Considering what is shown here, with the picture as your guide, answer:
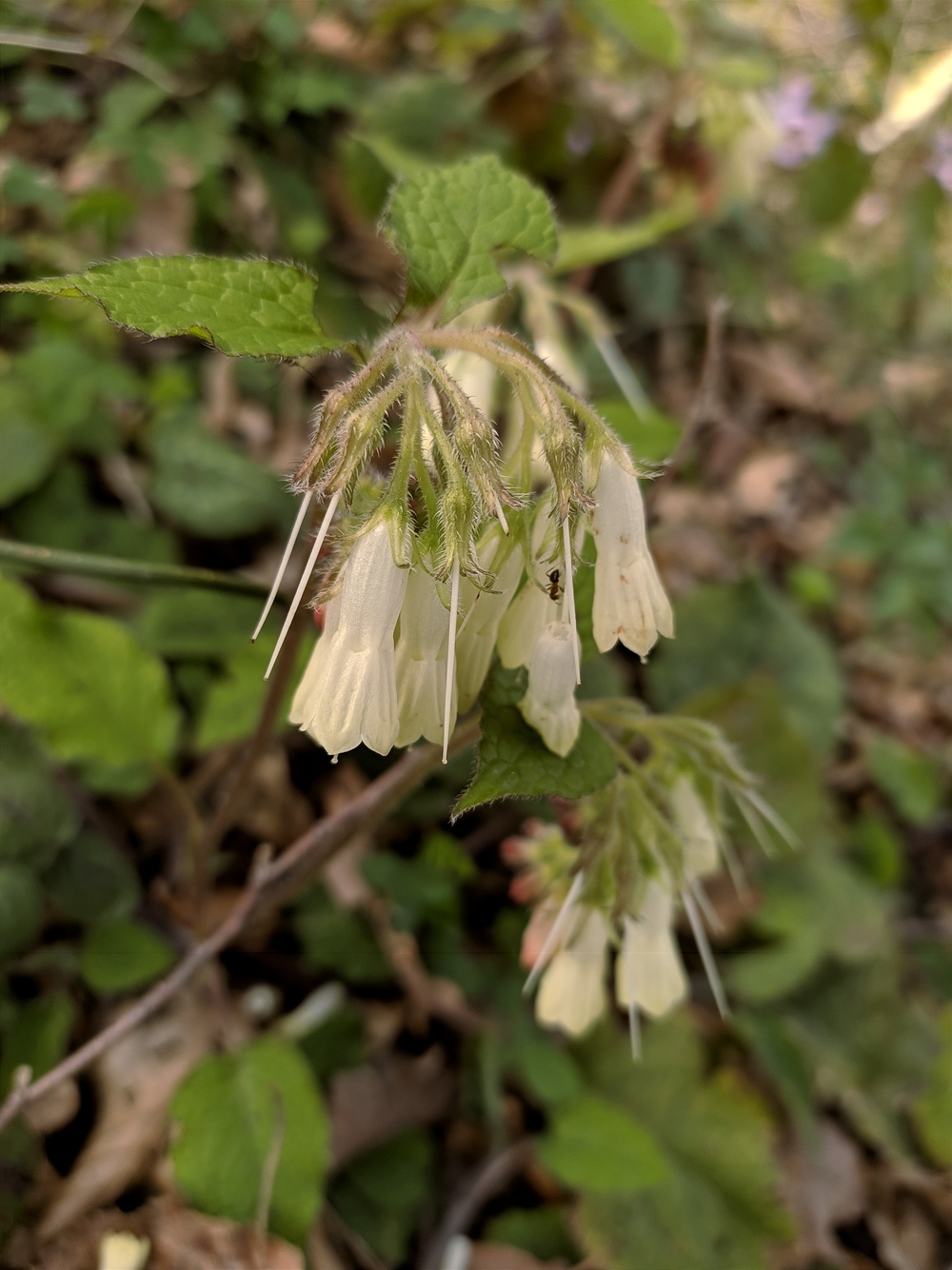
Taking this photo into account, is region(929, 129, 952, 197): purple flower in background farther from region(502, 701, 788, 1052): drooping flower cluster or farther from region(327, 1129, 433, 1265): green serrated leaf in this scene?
region(327, 1129, 433, 1265): green serrated leaf

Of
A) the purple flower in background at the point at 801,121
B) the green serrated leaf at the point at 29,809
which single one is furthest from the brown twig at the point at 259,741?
the purple flower in background at the point at 801,121

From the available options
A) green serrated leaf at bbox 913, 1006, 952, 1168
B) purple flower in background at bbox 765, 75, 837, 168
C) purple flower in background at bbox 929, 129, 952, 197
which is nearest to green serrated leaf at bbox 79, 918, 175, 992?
green serrated leaf at bbox 913, 1006, 952, 1168

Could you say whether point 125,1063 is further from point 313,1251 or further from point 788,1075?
point 788,1075

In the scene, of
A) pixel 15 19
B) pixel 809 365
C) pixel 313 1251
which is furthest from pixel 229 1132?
pixel 809 365

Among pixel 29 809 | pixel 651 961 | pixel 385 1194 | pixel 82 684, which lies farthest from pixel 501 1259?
pixel 82 684

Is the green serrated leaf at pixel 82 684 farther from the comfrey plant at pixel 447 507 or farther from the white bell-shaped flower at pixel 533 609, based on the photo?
the white bell-shaped flower at pixel 533 609
